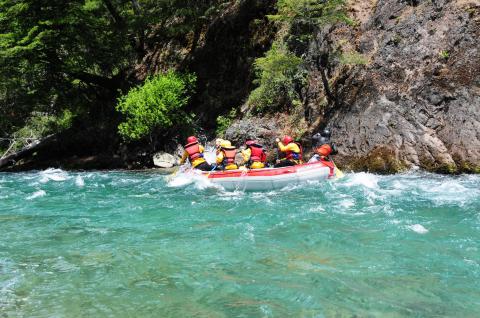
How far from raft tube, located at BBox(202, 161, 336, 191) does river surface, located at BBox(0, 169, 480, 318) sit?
2.82 ft

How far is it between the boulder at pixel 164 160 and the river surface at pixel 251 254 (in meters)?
7.98

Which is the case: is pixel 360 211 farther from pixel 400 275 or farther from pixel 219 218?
pixel 400 275

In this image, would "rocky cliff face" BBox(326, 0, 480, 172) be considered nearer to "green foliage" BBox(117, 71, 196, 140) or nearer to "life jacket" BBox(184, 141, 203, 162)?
"life jacket" BBox(184, 141, 203, 162)

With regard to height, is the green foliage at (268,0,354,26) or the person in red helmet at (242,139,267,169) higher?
the green foliage at (268,0,354,26)

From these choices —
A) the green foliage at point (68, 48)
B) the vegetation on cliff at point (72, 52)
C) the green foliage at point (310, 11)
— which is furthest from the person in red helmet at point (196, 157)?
the green foliage at point (68, 48)

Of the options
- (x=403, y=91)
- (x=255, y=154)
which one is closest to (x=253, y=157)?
(x=255, y=154)

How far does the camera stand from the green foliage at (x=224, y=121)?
1927 cm

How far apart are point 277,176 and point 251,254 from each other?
5.71m

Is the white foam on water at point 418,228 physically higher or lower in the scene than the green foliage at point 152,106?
lower

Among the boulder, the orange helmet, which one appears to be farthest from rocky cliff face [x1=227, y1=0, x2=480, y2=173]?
the boulder

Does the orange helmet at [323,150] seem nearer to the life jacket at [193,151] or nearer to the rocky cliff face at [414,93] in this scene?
the rocky cliff face at [414,93]

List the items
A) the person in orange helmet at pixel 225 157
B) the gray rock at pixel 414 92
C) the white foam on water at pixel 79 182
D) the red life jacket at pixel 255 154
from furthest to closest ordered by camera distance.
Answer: the white foam on water at pixel 79 182
the person in orange helmet at pixel 225 157
the red life jacket at pixel 255 154
the gray rock at pixel 414 92

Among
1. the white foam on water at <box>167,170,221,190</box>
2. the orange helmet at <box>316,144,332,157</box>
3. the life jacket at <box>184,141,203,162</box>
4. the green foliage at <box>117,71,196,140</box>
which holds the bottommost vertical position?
the white foam on water at <box>167,170,221,190</box>

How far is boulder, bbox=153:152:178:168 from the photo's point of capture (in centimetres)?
1939
